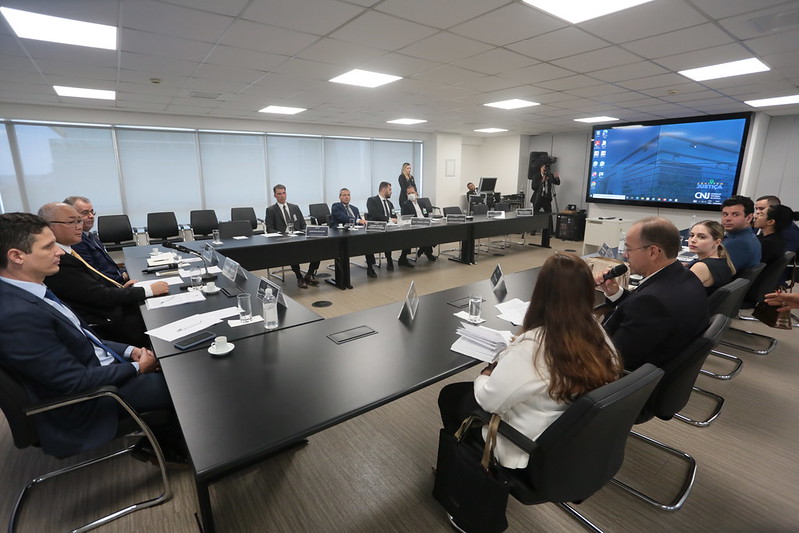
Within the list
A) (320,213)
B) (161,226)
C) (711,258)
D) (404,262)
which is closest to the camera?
(711,258)

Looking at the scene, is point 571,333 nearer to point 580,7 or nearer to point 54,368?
point 54,368

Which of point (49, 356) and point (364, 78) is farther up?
point (364, 78)

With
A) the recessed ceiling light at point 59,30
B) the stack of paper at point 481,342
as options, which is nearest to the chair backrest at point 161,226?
the recessed ceiling light at point 59,30

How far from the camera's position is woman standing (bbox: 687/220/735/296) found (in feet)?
8.54

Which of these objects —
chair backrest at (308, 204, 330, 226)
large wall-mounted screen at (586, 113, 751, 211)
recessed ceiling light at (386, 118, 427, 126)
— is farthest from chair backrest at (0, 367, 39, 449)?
large wall-mounted screen at (586, 113, 751, 211)

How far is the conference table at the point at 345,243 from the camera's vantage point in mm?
4340

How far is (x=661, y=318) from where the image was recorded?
1556 millimetres

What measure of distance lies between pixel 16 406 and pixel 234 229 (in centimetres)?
388

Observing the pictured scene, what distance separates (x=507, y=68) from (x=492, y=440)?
3721mm

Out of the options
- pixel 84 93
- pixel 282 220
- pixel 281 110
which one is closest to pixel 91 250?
pixel 282 220

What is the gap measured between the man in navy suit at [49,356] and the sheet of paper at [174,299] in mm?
601

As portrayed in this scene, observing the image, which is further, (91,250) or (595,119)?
(595,119)

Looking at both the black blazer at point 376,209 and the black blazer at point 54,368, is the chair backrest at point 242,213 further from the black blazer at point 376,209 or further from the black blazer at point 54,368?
the black blazer at point 54,368

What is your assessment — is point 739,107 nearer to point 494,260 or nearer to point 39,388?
point 494,260
